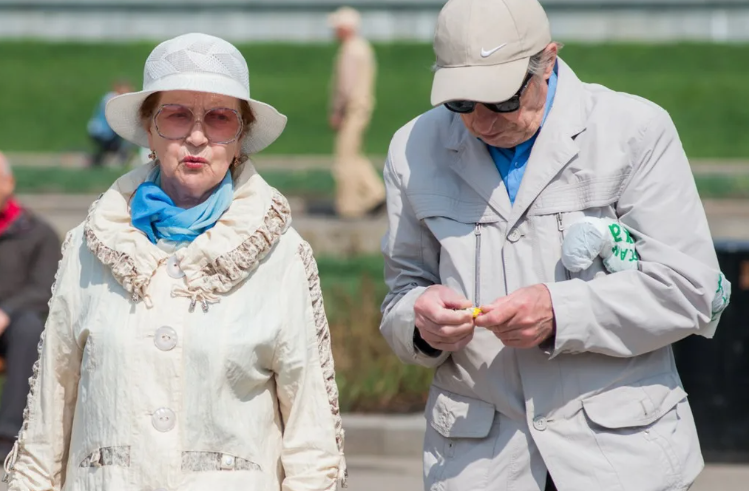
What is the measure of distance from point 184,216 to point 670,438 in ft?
4.44

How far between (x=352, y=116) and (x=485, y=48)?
1031 cm

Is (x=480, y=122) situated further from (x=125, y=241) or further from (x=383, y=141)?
(x=383, y=141)

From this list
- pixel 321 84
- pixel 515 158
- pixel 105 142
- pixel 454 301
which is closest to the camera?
pixel 454 301

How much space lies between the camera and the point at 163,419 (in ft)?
10.8

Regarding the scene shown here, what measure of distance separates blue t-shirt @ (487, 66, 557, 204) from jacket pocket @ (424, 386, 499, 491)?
1.81ft

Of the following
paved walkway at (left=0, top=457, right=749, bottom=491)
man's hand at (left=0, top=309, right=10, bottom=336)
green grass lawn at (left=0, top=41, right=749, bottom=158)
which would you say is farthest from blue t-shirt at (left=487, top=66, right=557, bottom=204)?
green grass lawn at (left=0, top=41, right=749, bottom=158)

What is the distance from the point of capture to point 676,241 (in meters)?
3.48

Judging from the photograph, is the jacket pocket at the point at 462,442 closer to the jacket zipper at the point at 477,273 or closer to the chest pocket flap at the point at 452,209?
the jacket zipper at the point at 477,273

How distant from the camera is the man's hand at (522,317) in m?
3.33

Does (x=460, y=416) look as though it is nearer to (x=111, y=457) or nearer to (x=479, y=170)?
(x=479, y=170)

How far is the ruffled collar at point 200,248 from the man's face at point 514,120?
0.56 meters

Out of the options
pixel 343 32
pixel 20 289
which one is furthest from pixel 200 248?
pixel 343 32

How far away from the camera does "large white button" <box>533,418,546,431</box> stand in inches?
136

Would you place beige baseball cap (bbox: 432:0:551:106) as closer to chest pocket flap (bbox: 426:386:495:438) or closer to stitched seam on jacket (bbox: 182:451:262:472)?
chest pocket flap (bbox: 426:386:495:438)
